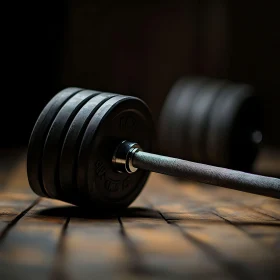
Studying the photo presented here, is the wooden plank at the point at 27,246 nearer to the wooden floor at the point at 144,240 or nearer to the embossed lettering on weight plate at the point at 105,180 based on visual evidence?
the wooden floor at the point at 144,240

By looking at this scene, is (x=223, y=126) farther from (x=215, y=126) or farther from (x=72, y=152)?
(x=72, y=152)

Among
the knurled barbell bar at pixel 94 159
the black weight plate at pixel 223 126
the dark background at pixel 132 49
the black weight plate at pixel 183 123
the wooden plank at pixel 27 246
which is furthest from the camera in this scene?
the dark background at pixel 132 49

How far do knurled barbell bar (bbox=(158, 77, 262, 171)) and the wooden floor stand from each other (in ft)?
1.68

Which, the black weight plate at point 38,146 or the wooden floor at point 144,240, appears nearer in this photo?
the wooden floor at point 144,240

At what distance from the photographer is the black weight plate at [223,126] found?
249 centimetres

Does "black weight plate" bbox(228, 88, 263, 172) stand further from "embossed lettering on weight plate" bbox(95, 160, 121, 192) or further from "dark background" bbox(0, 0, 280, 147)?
"dark background" bbox(0, 0, 280, 147)

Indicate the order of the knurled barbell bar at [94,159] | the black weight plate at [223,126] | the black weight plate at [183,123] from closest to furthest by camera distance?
1. the knurled barbell bar at [94,159]
2. the black weight plate at [223,126]
3. the black weight plate at [183,123]

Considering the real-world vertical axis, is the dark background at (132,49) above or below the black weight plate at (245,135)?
above

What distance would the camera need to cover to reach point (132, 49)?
4.23 meters

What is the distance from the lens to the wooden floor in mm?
986

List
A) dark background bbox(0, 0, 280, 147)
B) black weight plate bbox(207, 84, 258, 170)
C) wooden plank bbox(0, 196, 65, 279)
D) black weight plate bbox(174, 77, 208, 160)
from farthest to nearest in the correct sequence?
dark background bbox(0, 0, 280, 147) → black weight plate bbox(174, 77, 208, 160) → black weight plate bbox(207, 84, 258, 170) → wooden plank bbox(0, 196, 65, 279)

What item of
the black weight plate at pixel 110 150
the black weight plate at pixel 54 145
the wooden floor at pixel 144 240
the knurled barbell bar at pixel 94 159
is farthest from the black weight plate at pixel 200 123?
the black weight plate at pixel 54 145

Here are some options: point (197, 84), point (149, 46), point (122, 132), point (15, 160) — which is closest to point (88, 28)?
point (149, 46)

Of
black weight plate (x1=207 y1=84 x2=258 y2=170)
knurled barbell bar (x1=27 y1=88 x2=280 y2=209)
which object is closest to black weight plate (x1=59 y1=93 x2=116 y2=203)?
knurled barbell bar (x1=27 y1=88 x2=280 y2=209)
